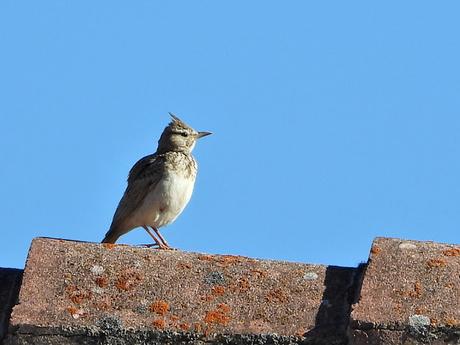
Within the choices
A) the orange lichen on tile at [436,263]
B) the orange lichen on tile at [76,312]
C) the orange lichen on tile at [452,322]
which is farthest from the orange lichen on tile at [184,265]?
the orange lichen on tile at [452,322]

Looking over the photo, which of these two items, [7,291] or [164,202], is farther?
[164,202]

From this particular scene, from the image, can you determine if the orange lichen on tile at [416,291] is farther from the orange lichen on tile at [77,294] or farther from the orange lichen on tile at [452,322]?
the orange lichen on tile at [77,294]

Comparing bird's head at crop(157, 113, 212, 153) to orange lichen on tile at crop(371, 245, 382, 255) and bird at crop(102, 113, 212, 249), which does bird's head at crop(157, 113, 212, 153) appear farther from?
orange lichen on tile at crop(371, 245, 382, 255)

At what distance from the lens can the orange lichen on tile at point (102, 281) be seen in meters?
4.95

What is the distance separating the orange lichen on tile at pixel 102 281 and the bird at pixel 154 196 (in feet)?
16.9

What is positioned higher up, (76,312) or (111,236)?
(111,236)

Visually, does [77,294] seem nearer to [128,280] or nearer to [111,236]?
[128,280]

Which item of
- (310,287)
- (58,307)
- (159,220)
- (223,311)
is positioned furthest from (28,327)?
(159,220)

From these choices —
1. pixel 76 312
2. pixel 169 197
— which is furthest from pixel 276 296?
pixel 169 197

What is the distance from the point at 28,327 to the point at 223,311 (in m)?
0.84

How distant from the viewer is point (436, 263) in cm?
504

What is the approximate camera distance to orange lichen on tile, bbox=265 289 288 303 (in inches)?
194

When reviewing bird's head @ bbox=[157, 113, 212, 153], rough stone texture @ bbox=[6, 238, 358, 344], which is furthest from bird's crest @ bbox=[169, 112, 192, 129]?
rough stone texture @ bbox=[6, 238, 358, 344]

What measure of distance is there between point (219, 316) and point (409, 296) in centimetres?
83
